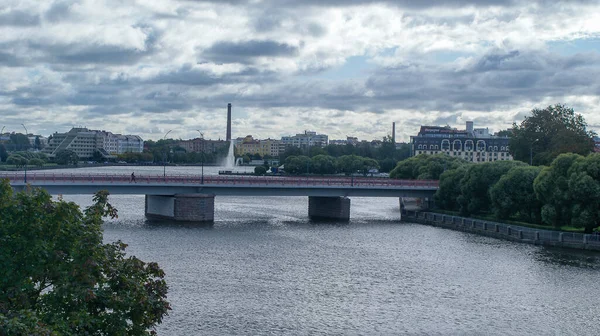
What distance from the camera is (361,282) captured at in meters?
41.0

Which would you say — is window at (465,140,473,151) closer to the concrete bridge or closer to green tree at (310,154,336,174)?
green tree at (310,154,336,174)

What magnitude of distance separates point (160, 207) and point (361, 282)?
1487 inches

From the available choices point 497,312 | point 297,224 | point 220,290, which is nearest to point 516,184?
point 297,224

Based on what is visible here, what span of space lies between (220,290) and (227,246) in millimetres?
16809

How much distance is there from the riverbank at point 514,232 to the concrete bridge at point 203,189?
22.5 feet

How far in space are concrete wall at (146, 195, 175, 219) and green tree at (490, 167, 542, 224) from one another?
31.6m

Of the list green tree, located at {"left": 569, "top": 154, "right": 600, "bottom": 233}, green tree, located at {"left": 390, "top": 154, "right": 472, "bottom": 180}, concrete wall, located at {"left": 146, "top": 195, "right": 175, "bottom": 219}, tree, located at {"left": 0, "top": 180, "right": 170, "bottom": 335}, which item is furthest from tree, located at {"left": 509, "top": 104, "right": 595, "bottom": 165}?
tree, located at {"left": 0, "top": 180, "right": 170, "bottom": 335}

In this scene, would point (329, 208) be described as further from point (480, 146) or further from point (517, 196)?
point (480, 146)

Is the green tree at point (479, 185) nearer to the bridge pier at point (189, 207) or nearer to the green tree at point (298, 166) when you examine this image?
the bridge pier at point (189, 207)

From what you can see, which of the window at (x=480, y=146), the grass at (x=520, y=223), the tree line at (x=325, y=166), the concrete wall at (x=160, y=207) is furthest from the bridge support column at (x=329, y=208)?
the window at (x=480, y=146)

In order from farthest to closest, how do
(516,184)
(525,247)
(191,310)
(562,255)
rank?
(516,184) → (525,247) → (562,255) → (191,310)

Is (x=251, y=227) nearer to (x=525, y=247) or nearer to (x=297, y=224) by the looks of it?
(x=297, y=224)

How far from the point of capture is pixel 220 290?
37500mm

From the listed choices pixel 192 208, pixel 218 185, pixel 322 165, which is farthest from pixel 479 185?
pixel 322 165
